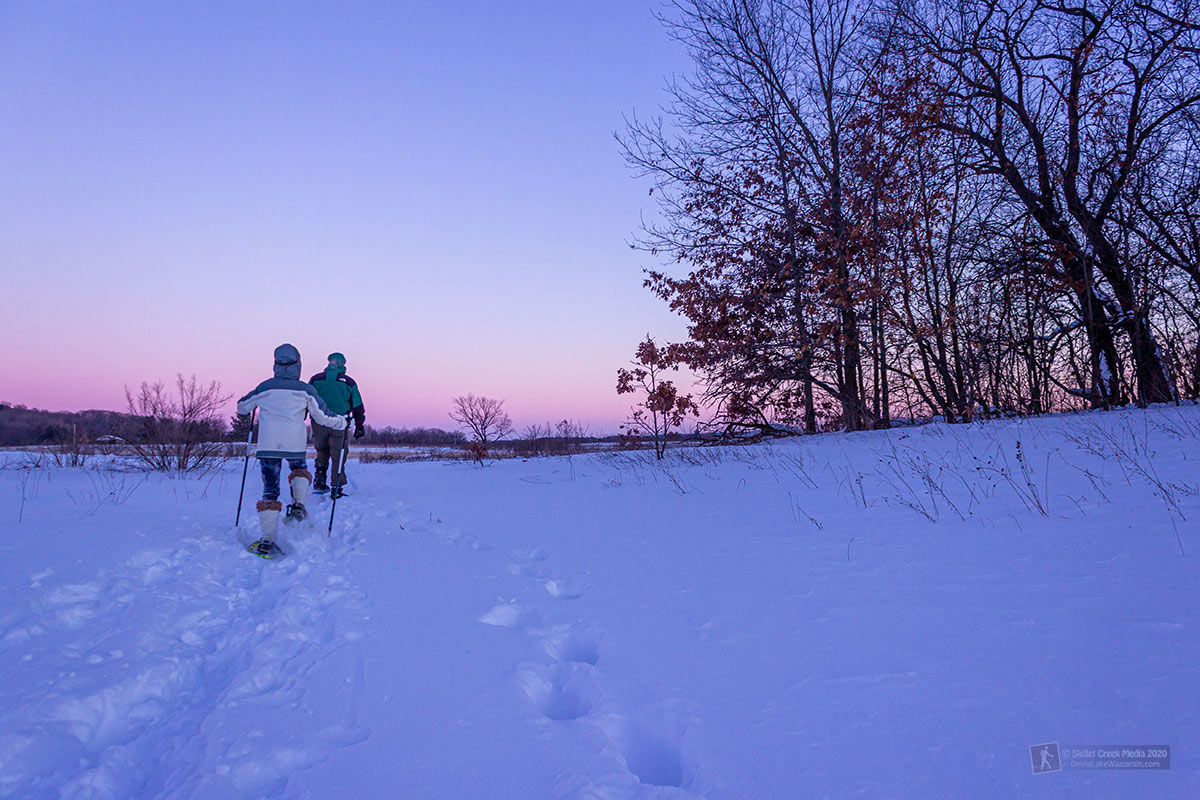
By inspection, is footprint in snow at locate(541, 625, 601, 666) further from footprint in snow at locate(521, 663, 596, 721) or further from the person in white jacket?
the person in white jacket

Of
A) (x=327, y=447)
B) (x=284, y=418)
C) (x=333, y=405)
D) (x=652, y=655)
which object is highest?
(x=333, y=405)

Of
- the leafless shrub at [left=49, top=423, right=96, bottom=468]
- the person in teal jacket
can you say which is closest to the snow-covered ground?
the person in teal jacket

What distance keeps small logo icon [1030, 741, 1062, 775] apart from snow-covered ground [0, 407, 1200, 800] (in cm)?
2

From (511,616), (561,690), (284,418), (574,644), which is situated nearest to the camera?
(561,690)

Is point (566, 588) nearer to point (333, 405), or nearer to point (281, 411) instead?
point (281, 411)

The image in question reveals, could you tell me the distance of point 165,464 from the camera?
11.5 meters

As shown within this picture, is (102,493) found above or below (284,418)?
below

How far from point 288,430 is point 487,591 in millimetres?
3037

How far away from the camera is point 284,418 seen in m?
4.92

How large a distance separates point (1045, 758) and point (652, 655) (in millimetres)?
1223

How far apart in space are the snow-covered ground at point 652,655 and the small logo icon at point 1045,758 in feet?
0.07

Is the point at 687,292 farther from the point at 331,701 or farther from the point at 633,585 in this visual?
the point at 331,701

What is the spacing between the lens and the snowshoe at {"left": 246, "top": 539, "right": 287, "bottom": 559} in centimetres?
412

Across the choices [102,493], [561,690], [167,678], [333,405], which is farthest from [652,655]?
[102,493]
